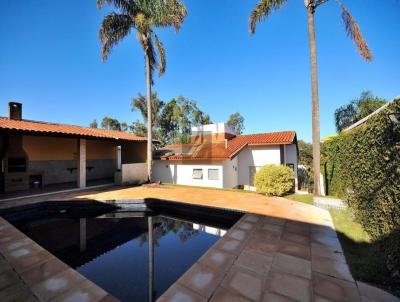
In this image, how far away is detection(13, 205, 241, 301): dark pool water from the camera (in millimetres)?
4098

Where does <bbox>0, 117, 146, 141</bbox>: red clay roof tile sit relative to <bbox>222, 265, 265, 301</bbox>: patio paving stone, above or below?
above

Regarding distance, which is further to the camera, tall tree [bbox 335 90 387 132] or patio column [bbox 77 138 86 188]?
tall tree [bbox 335 90 387 132]

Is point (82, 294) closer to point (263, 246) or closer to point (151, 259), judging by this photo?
point (151, 259)

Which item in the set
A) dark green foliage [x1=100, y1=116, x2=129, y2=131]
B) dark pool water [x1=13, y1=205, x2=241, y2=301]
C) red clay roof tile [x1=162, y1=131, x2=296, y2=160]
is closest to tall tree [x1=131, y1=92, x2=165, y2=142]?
dark green foliage [x1=100, y1=116, x2=129, y2=131]

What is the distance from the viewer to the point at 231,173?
15.1 meters

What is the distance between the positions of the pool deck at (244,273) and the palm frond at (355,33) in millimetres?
8213

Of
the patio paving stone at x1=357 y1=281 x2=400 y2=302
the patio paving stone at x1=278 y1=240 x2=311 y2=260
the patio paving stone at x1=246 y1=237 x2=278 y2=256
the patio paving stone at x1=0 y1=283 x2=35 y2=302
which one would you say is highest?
the patio paving stone at x1=0 y1=283 x2=35 y2=302

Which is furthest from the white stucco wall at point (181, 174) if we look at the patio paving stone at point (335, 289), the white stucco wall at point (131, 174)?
the patio paving stone at point (335, 289)

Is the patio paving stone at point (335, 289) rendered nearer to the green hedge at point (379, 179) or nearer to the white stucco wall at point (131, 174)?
the green hedge at point (379, 179)

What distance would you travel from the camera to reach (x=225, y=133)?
1855cm

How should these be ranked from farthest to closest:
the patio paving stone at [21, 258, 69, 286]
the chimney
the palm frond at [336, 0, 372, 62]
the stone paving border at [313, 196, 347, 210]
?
1. the chimney
2. the palm frond at [336, 0, 372, 62]
3. the stone paving border at [313, 196, 347, 210]
4. the patio paving stone at [21, 258, 69, 286]

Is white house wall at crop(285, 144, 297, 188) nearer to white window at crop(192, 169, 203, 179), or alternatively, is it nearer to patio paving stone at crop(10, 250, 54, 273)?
white window at crop(192, 169, 203, 179)

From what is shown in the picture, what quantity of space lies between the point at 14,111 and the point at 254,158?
723 inches

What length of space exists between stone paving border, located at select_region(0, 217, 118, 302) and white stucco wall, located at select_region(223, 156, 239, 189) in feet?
37.7
